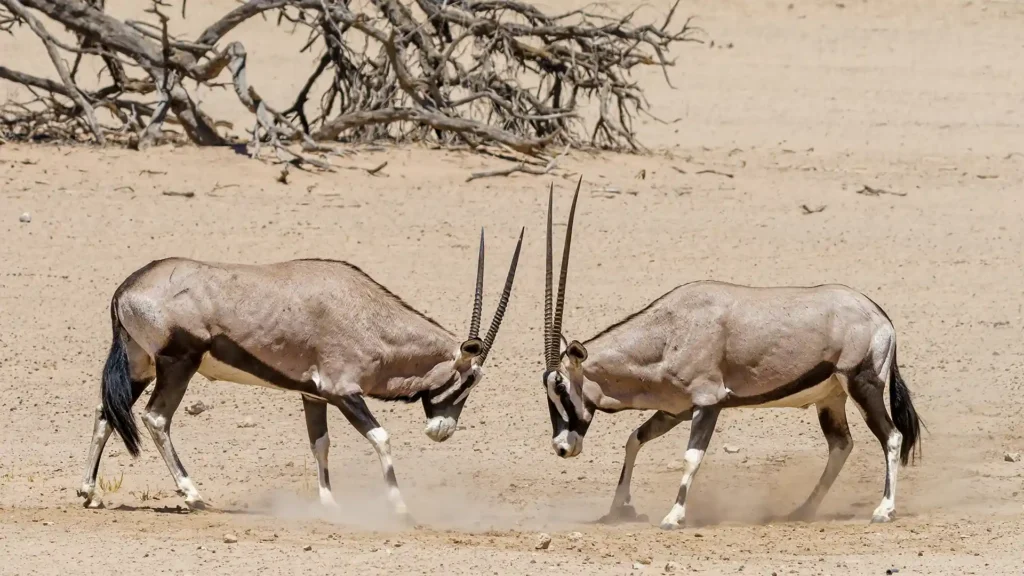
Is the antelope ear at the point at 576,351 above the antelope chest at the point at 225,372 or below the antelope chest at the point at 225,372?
above

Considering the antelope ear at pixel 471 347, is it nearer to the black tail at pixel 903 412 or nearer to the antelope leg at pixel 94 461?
the antelope leg at pixel 94 461

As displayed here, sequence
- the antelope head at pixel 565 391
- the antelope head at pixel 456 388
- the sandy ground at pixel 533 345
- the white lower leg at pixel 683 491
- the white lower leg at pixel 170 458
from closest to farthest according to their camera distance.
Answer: the sandy ground at pixel 533 345
the white lower leg at pixel 683 491
the white lower leg at pixel 170 458
the antelope head at pixel 565 391
the antelope head at pixel 456 388

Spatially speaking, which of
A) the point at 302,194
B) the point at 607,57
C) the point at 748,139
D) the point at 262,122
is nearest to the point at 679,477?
the point at 302,194

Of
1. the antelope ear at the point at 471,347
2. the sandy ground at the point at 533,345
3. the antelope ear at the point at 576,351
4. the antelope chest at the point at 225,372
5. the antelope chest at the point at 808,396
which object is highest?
the antelope ear at the point at 576,351

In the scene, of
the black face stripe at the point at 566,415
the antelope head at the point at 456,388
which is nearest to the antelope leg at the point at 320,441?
the antelope head at the point at 456,388

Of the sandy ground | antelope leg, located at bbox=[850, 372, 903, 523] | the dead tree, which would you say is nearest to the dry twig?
the sandy ground

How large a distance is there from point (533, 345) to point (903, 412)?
3.80 metres

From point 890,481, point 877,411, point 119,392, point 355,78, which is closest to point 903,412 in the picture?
point 877,411

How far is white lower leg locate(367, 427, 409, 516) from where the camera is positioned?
871cm

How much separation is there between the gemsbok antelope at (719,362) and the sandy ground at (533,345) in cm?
59

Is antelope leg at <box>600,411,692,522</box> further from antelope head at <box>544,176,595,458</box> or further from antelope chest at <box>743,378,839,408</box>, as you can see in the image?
antelope chest at <box>743,378,839,408</box>

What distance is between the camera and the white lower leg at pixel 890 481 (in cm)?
867

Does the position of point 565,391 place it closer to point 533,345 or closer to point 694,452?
point 694,452

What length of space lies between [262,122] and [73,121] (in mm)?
2779
